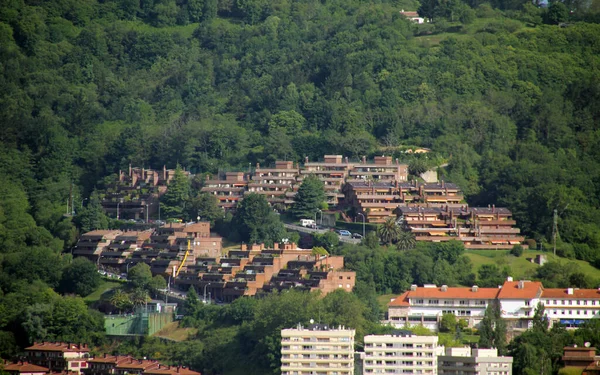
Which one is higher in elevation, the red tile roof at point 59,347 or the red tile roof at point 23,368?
the red tile roof at point 59,347

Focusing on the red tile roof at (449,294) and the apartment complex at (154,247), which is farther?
the apartment complex at (154,247)

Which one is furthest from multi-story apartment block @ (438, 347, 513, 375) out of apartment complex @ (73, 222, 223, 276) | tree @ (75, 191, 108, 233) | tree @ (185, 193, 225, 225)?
tree @ (75, 191, 108, 233)

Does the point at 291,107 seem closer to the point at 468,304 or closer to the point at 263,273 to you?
the point at 263,273

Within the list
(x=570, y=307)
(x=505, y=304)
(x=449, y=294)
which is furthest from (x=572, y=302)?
(x=449, y=294)

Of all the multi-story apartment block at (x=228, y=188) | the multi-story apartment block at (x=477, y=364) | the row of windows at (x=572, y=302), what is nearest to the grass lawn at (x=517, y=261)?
the row of windows at (x=572, y=302)

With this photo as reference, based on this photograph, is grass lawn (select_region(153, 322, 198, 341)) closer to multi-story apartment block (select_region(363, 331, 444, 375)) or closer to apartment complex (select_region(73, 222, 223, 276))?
apartment complex (select_region(73, 222, 223, 276))

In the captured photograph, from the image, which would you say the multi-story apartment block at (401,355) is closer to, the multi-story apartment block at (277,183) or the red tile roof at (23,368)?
the red tile roof at (23,368)
